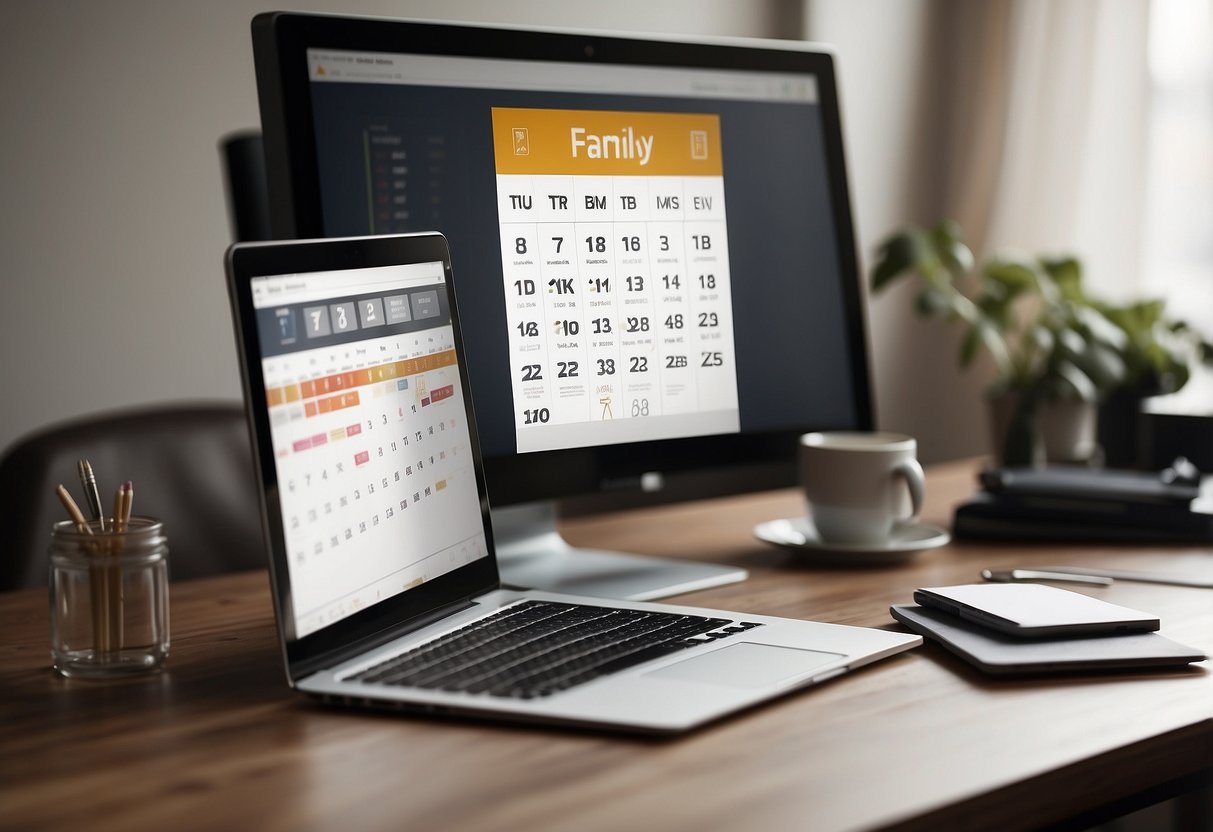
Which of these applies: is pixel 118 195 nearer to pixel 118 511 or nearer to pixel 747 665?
pixel 118 511

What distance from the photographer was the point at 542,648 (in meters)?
0.77

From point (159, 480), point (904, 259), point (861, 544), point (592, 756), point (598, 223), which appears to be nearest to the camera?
point (592, 756)

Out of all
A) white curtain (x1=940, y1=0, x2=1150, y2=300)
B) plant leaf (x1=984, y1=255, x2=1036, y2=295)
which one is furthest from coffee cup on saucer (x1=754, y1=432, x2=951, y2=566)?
white curtain (x1=940, y1=0, x2=1150, y2=300)

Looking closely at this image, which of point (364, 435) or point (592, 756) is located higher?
point (364, 435)

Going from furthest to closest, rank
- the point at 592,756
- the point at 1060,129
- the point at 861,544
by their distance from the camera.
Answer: the point at 1060,129 < the point at 861,544 < the point at 592,756

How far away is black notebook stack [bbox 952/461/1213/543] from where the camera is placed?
121 centimetres

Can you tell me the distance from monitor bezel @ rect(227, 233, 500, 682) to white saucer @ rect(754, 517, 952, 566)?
0.38 meters

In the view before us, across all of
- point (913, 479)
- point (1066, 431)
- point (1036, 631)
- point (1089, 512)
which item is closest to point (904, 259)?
point (1066, 431)

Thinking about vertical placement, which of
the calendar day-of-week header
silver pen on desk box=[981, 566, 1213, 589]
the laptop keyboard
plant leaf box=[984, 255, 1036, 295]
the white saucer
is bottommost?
silver pen on desk box=[981, 566, 1213, 589]

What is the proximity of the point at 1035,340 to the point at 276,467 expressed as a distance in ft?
4.48

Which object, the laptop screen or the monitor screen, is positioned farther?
the monitor screen

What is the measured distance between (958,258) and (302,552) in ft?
4.55

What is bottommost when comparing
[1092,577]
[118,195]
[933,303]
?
[1092,577]

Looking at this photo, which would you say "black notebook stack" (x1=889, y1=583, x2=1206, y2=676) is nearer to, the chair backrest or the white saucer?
the white saucer
